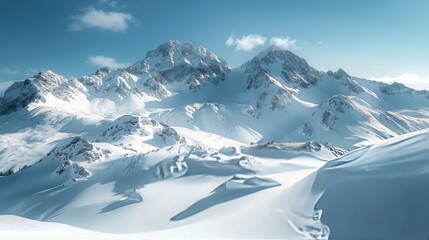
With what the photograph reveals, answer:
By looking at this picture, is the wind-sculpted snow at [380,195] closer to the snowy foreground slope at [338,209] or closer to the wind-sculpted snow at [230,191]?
the snowy foreground slope at [338,209]

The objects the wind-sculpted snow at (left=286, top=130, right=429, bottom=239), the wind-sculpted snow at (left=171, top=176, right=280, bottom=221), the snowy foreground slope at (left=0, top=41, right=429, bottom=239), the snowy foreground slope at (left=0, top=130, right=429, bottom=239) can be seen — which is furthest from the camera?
the wind-sculpted snow at (left=171, top=176, right=280, bottom=221)

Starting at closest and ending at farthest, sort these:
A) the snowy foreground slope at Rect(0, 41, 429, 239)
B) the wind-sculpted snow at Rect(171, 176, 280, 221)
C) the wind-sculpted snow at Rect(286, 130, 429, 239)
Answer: the wind-sculpted snow at Rect(286, 130, 429, 239) < the snowy foreground slope at Rect(0, 41, 429, 239) < the wind-sculpted snow at Rect(171, 176, 280, 221)

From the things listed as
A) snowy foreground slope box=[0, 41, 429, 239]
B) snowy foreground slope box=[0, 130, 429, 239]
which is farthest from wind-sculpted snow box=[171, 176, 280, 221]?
snowy foreground slope box=[0, 130, 429, 239]

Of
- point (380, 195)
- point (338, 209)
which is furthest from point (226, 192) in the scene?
point (380, 195)

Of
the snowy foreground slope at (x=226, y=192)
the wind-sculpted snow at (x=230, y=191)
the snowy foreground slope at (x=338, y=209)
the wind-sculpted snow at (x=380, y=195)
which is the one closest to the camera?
the wind-sculpted snow at (x=380, y=195)

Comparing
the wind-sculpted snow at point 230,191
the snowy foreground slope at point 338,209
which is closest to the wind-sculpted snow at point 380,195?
the snowy foreground slope at point 338,209

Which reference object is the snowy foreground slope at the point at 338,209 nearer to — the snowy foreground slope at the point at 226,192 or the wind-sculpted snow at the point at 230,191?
the snowy foreground slope at the point at 226,192

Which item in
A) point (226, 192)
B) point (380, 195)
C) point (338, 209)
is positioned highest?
point (226, 192)

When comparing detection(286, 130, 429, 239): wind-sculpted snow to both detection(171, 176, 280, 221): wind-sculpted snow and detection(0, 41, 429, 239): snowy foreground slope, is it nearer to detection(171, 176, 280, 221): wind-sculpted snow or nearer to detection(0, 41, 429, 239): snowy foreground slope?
detection(0, 41, 429, 239): snowy foreground slope

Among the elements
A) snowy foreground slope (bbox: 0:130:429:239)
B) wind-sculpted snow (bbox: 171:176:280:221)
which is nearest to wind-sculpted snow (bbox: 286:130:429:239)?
snowy foreground slope (bbox: 0:130:429:239)

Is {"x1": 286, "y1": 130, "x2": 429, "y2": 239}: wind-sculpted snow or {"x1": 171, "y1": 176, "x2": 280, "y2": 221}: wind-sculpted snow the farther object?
{"x1": 171, "y1": 176, "x2": 280, "y2": 221}: wind-sculpted snow

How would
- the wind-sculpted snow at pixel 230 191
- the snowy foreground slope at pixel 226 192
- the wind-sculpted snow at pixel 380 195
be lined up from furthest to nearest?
the wind-sculpted snow at pixel 230 191, the snowy foreground slope at pixel 226 192, the wind-sculpted snow at pixel 380 195

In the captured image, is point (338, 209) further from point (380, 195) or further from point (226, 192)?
point (226, 192)

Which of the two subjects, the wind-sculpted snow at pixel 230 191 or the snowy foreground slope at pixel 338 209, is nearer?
the snowy foreground slope at pixel 338 209
